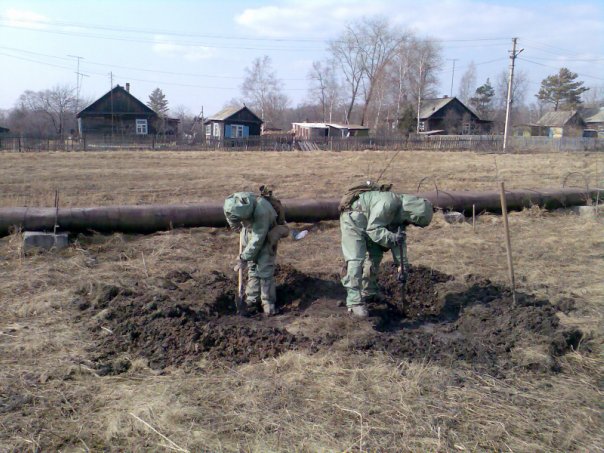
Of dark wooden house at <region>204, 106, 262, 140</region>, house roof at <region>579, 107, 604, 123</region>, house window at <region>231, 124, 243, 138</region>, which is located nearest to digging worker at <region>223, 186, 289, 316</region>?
dark wooden house at <region>204, 106, 262, 140</region>

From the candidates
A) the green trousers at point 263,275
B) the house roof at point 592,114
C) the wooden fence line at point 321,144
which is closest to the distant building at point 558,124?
the house roof at point 592,114

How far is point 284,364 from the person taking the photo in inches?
179

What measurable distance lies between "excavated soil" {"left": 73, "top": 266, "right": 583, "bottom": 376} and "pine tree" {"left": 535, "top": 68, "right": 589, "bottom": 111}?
75.6 metres

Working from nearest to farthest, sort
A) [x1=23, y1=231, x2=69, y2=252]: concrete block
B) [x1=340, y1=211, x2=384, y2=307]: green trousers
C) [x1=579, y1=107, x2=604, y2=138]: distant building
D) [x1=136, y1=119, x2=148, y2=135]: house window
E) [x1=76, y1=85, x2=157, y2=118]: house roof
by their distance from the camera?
[x1=340, y1=211, x2=384, y2=307]: green trousers, [x1=23, y1=231, x2=69, y2=252]: concrete block, [x1=76, y1=85, x2=157, y2=118]: house roof, [x1=136, y1=119, x2=148, y2=135]: house window, [x1=579, y1=107, x2=604, y2=138]: distant building

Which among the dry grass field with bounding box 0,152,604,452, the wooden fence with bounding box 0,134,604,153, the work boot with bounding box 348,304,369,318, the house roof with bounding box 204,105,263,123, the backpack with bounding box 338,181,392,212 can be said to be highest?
the house roof with bounding box 204,105,263,123

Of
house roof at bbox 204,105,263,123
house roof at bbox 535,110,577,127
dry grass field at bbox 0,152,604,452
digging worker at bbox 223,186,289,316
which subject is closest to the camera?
dry grass field at bbox 0,152,604,452

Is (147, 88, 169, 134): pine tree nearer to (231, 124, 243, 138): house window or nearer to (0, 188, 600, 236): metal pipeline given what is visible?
(231, 124, 243, 138): house window

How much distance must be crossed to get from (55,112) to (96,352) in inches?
2799

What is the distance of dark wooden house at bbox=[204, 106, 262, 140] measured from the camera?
49781 millimetres

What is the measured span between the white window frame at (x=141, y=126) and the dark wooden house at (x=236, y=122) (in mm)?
6998

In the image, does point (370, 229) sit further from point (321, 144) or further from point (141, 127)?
point (141, 127)

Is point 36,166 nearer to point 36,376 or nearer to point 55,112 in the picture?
point 36,376

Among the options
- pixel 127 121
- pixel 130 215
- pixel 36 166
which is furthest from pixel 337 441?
pixel 127 121

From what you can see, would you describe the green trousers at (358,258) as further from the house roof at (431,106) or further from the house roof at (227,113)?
the house roof at (431,106)
